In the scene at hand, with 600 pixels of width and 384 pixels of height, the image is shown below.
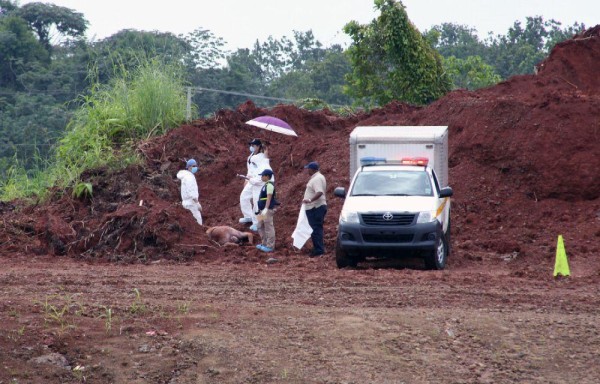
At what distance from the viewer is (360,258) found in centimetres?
1789

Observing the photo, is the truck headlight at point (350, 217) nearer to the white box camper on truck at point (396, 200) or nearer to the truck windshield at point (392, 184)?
the white box camper on truck at point (396, 200)

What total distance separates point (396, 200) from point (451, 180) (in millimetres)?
6705

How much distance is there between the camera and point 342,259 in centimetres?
1791

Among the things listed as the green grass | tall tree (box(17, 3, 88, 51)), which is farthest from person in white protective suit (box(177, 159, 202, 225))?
tall tree (box(17, 3, 88, 51))

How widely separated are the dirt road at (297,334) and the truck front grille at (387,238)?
2.48m

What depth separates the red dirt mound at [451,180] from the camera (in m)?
20.1

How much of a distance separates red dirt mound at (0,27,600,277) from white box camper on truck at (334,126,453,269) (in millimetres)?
1534

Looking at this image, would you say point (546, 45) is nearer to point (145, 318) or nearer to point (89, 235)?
point (89, 235)

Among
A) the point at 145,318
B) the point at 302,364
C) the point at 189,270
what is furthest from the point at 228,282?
the point at 302,364

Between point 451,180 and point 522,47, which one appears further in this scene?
point 522,47

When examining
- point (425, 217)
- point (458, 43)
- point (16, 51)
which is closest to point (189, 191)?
point (425, 217)

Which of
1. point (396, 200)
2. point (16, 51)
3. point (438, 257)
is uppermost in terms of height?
point (16, 51)

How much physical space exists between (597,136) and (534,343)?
13495 mm

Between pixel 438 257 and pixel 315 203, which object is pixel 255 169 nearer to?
pixel 315 203
